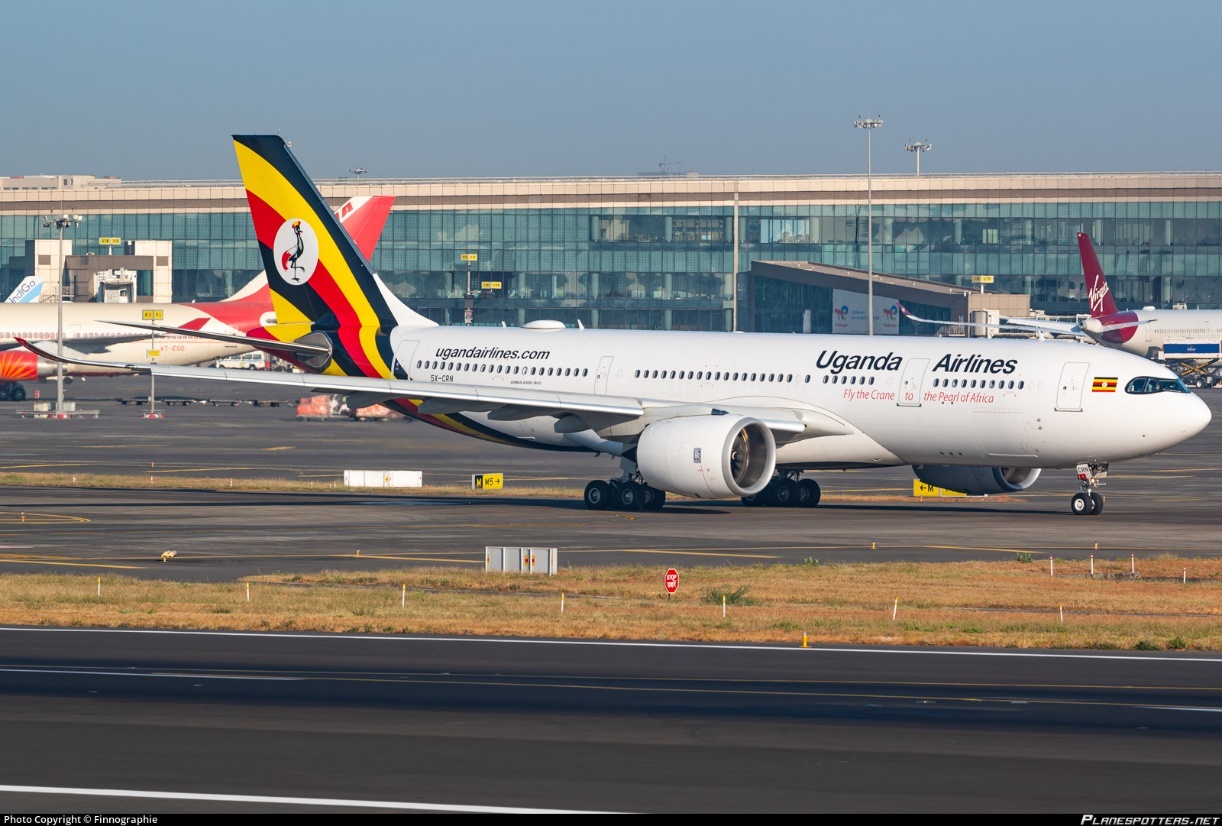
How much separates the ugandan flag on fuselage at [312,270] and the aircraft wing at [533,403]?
18.6 ft

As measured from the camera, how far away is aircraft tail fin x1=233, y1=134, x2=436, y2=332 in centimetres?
5525

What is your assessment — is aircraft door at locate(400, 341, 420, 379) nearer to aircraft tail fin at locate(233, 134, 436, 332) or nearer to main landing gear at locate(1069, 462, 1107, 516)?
aircraft tail fin at locate(233, 134, 436, 332)

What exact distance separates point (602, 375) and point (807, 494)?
6817 millimetres

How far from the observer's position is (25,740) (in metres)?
17.7

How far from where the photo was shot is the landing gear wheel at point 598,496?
50.0 meters

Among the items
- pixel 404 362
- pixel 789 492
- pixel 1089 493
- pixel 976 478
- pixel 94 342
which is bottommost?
pixel 789 492

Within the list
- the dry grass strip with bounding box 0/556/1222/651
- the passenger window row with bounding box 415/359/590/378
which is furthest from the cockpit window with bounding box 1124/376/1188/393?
the passenger window row with bounding box 415/359/590/378

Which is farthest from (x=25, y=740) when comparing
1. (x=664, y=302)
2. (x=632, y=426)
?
(x=664, y=302)

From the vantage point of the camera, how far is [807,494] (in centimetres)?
5112

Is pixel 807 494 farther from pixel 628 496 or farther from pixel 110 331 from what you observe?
pixel 110 331

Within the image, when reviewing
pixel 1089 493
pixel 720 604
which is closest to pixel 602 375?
pixel 1089 493

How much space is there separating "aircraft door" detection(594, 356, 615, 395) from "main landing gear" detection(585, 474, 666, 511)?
10.5 ft

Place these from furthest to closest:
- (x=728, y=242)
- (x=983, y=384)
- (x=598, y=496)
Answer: (x=728, y=242), (x=598, y=496), (x=983, y=384)
